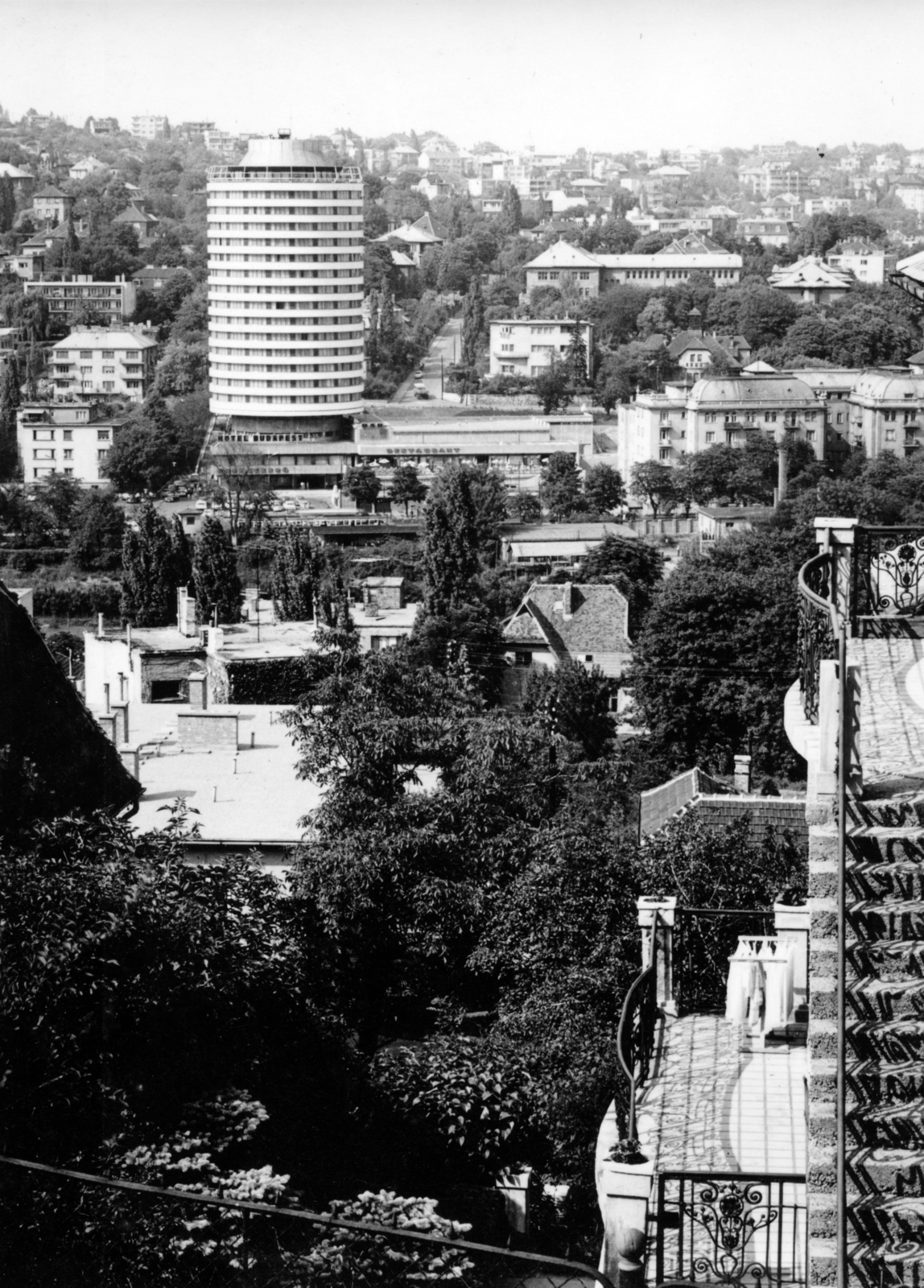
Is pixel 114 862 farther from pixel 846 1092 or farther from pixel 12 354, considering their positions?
pixel 12 354

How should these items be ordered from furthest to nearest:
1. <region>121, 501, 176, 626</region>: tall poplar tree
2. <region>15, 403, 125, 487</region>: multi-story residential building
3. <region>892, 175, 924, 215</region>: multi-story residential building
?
1. <region>892, 175, 924, 215</region>: multi-story residential building
2. <region>15, 403, 125, 487</region>: multi-story residential building
3. <region>121, 501, 176, 626</region>: tall poplar tree

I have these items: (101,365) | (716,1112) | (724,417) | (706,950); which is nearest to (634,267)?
(101,365)

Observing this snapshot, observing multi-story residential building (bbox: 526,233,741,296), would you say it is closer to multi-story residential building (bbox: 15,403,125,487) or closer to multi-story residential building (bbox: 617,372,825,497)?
multi-story residential building (bbox: 617,372,825,497)

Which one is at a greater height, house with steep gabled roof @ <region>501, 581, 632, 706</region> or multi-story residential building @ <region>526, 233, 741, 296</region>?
multi-story residential building @ <region>526, 233, 741, 296</region>

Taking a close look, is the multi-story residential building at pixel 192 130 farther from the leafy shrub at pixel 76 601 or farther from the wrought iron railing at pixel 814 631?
the wrought iron railing at pixel 814 631

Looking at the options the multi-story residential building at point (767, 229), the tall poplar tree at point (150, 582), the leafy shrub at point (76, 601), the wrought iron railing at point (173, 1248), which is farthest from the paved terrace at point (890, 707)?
the multi-story residential building at point (767, 229)

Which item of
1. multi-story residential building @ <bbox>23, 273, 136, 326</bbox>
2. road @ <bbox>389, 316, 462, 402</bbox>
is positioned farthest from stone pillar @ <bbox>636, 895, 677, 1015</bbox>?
multi-story residential building @ <bbox>23, 273, 136, 326</bbox>

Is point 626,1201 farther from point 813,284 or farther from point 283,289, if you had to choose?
point 813,284
